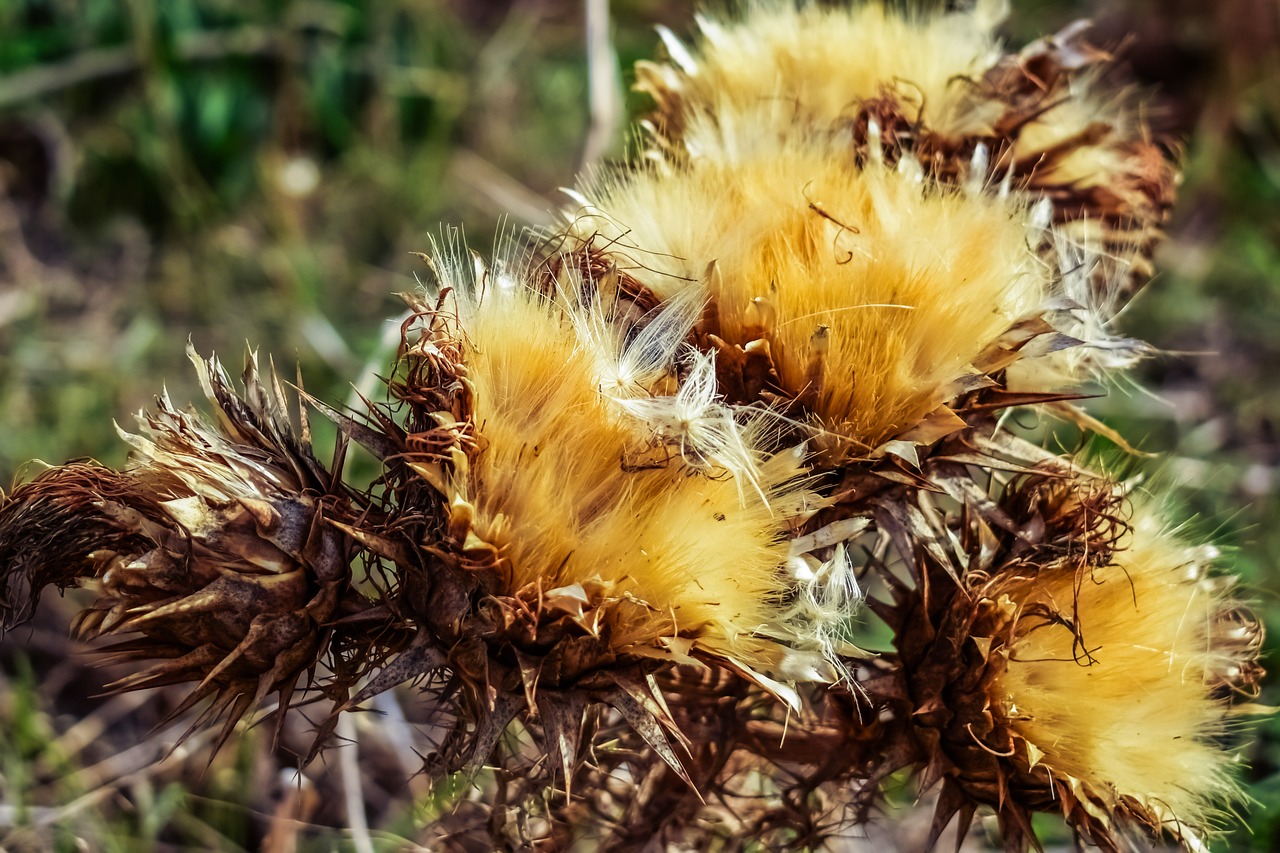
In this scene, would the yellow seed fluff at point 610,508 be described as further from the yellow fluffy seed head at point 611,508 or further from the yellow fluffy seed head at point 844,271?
the yellow fluffy seed head at point 844,271

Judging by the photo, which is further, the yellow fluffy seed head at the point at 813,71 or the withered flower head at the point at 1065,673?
the yellow fluffy seed head at the point at 813,71

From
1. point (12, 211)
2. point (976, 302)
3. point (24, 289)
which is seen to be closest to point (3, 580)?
point (976, 302)

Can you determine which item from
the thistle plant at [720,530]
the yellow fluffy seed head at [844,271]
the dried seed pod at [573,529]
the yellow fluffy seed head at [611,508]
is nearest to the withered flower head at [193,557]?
the thistle plant at [720,530]

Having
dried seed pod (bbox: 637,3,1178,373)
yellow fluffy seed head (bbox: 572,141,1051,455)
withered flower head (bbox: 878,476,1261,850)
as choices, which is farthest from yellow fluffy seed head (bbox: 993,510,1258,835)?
dried seed pod (bbox: 637,3,1178,373)

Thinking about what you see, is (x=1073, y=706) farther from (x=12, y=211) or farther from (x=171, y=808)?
(x=12, y=211)

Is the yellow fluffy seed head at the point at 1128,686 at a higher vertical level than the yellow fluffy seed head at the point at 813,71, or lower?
lower

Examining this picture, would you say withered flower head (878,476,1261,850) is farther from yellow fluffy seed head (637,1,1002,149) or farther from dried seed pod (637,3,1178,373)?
yellow fluffy seed head (637,1,1002,149)

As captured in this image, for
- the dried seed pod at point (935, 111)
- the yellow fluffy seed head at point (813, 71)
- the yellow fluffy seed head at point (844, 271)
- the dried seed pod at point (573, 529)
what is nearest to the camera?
the dried seed pod at point (573, 529)
